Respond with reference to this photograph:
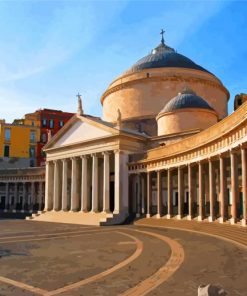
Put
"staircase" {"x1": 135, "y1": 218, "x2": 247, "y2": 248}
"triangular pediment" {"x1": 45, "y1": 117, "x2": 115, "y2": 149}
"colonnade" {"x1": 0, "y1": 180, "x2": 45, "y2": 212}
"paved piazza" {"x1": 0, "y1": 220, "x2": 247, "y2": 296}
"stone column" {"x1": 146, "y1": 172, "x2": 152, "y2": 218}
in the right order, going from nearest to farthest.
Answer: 1. "paved piazza" {"x1": 0, "y1": 220, "x2": 247, "y2": 296}
2. "staircase" {"x1": 135, "y1": 218, "x2": 247, "y2": 248}
3. "stone column" {"x1": 146, "y1": 172, "x2": 152, "y2": 218}
4. "triangular pediment" {"x1": 45, "y1": 117, "x2": 115, "y2": 149}
5. "colonnade" {"x1": 0, "y1": 180, "x2": 45, "y2": 212}

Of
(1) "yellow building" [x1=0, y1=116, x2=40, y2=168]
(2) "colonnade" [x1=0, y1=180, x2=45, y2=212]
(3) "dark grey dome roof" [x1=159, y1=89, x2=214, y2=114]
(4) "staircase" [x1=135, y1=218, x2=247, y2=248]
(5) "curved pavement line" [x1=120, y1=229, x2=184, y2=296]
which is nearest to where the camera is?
(5) "curved pavement line" [x1=120, y1=229, x2=184, y2=296]

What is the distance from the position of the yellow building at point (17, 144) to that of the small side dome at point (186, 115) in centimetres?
3943

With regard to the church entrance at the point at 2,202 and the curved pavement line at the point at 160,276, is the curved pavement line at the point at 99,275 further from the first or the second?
the church entrance at the point at 2,202

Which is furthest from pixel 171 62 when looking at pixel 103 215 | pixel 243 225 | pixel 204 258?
pixel 204 258

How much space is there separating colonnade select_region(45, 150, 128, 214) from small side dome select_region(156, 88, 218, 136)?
6476mm

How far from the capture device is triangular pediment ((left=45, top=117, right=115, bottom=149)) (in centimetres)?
3917

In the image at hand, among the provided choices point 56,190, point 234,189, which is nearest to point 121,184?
point 56,190

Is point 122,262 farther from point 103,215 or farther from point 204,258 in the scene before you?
point 103,215

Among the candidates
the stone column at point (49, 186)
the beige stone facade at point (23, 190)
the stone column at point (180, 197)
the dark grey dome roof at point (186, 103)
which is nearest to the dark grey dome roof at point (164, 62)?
the dark grey dome roof at point (186, 103)

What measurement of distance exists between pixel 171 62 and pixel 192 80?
4.13 metres

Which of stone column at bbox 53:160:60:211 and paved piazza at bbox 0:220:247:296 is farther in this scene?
stone column at bbox 53:160:60:211

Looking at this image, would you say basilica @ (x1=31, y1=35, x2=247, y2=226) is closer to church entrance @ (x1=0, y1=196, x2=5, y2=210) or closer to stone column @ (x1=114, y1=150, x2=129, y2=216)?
stone column @ (x1=114, y1=150, x2=129, y2=216)

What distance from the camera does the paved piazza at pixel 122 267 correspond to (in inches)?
380

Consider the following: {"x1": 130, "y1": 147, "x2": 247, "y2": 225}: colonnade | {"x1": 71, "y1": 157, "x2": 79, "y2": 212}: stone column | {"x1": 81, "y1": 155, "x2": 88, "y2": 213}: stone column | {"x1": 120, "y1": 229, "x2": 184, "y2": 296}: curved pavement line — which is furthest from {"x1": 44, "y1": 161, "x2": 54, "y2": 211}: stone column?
{"x1": 120, "y1": 229, "x2": 184, "y2": 296}: curved pavement line
